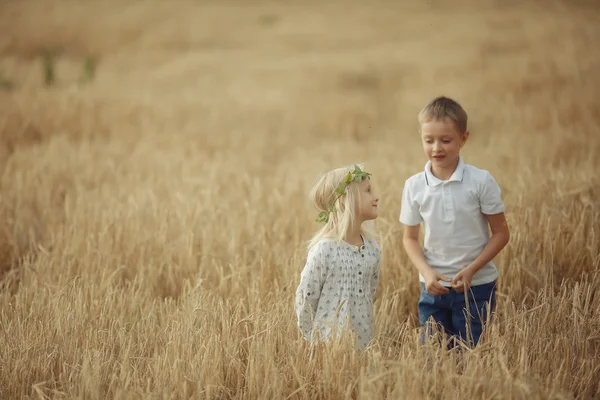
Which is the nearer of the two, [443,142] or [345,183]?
[345,183]

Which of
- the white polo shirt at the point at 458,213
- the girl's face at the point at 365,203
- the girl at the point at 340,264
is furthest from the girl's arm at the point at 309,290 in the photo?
the white polo shirt at the point at 458,213

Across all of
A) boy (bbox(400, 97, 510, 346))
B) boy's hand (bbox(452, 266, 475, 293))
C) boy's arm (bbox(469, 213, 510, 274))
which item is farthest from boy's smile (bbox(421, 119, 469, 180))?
boy's hand (bbox(452, 266, 475, 293))

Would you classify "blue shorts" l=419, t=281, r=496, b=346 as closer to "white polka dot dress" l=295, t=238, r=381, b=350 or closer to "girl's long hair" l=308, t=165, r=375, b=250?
"white polka dot dress" l=295, t=238, r=381, b=350

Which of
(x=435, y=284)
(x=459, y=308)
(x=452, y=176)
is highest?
(x=452, y=176)

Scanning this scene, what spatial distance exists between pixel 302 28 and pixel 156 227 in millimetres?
16953

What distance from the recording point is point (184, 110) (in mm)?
9484

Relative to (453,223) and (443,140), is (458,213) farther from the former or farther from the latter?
(443,140)

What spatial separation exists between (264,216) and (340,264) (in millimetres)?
1897

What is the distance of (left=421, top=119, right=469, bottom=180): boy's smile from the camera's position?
97.3 inches

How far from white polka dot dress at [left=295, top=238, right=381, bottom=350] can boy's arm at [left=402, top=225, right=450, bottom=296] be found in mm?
306

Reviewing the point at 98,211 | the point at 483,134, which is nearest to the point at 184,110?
the point at 483,134

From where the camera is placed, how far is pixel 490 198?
2498 mm

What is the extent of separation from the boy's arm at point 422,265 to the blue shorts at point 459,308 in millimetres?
96

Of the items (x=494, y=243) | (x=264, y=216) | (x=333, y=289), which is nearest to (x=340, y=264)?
(x=333, y=289)
